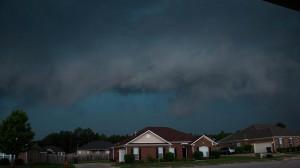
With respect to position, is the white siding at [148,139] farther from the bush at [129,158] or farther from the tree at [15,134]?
the tree at [15,134]

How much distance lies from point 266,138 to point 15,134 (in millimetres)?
42024

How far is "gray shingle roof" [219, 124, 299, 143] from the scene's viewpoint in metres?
59.4

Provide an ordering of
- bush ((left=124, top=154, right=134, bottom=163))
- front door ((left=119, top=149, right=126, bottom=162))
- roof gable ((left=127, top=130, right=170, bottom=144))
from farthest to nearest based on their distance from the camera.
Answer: front door ((left=119, top=149, right=126, bottom=162)) < roof gable ((left=127, top=130, right=170, bottom=144)) < bush ((left=124, top=154, right=134, bottom=163))

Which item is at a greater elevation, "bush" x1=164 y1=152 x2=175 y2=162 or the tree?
the tree

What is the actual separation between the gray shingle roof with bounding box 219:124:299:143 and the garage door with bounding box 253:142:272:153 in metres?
1.42

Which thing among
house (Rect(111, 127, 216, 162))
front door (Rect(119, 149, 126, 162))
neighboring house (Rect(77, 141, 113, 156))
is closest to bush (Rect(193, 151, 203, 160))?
house (Rect(111, 127, 216, 162))

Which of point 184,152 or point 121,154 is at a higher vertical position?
point 121,154

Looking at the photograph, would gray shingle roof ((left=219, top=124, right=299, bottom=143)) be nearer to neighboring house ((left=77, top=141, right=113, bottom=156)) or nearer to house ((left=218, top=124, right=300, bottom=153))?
house ((left=218, top=124, right=300, bottom=153))

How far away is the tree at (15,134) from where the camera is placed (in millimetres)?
36281

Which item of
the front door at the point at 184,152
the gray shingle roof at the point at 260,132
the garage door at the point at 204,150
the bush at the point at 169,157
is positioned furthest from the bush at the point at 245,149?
the bush at the point at 169,157

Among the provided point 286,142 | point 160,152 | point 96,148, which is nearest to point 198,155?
point 160,152

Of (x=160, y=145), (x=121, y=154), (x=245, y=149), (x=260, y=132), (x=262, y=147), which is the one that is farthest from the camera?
(x=260, y=132)

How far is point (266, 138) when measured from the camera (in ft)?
192

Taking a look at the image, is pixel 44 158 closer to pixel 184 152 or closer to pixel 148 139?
pixel 148 139
